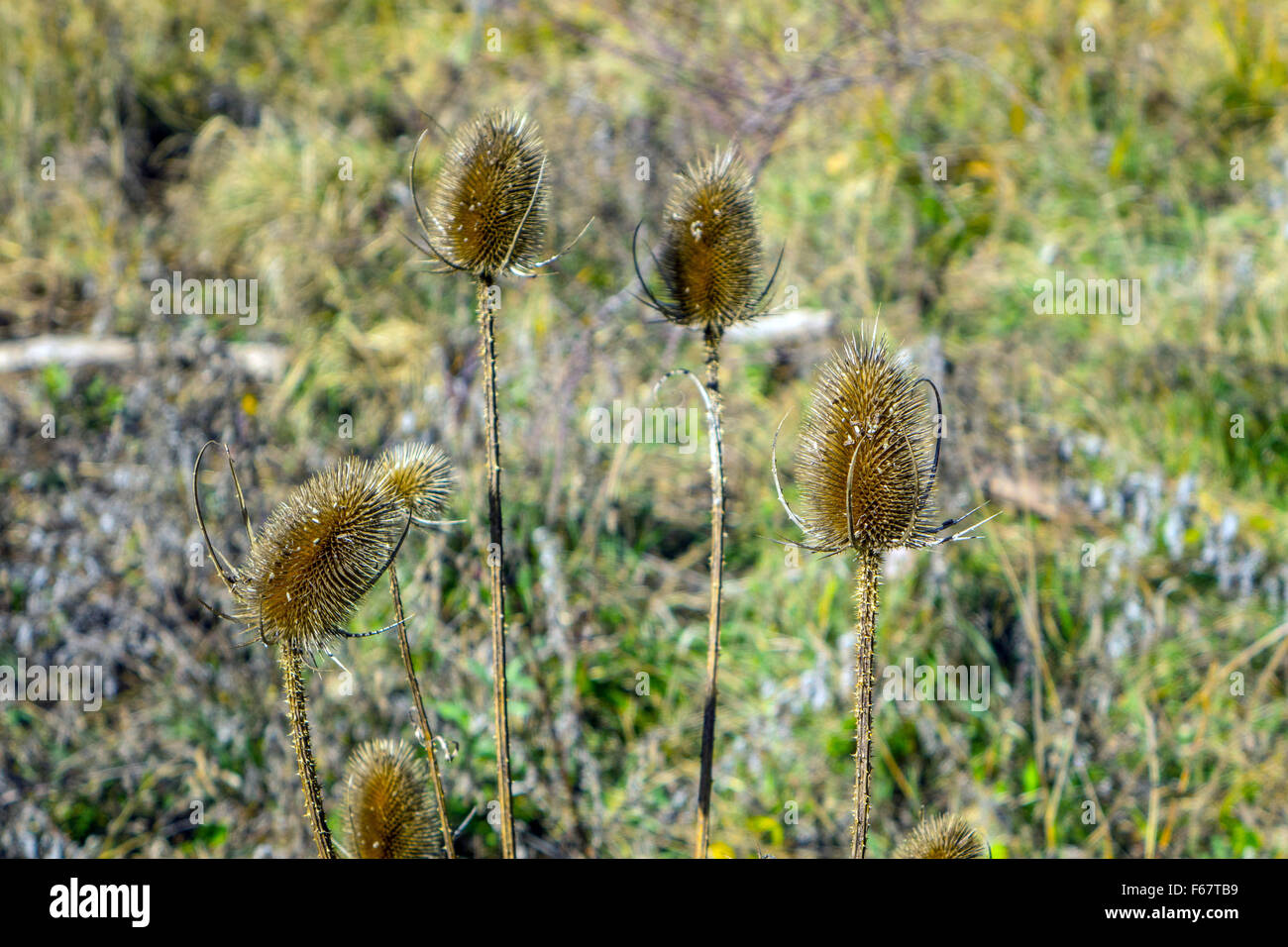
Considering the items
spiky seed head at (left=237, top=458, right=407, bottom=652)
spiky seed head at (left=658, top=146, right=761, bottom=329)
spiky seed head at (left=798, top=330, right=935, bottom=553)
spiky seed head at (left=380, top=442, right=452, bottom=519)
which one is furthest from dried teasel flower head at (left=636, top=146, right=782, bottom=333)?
spiky seed head at (left=237, top=458, right=407, bottom=652)

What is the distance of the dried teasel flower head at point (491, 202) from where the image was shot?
1473mm

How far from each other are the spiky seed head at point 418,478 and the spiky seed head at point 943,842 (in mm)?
806

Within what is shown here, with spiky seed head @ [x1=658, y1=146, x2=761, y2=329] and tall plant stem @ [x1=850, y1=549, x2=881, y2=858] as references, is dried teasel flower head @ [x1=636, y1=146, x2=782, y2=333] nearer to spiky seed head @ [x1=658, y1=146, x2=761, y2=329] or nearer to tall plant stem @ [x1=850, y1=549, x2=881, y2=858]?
spiky seed head @ [x1=658, y1=146, x2=761, y2=329]

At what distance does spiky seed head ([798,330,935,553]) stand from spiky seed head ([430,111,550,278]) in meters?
0.49

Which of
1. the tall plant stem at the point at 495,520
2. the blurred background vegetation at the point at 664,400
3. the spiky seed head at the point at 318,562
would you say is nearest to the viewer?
the spiky seed head at the point at 318,562

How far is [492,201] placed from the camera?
1.47 metres

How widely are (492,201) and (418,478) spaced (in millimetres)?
409

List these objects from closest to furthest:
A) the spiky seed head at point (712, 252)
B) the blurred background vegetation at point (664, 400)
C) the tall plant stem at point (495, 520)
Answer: the tall plant stem at point (495, 520)
the spiky seed head at point (712, 252)
the blurred background vegetation at point (664, 400)

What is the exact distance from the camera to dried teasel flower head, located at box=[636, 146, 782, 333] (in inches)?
60.3

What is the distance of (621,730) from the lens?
3082 mm

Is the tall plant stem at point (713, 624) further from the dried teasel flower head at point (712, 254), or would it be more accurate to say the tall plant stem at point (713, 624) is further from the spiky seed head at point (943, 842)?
the spiky seed head at point (943, 842)

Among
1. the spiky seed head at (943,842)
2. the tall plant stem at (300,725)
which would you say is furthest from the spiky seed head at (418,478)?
the spiky seed head at (943,842)

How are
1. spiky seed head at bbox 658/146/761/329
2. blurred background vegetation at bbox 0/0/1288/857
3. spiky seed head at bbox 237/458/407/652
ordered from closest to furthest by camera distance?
1. spiky seed head at bbox 237/458/407/652
2. spiky seed head at bbox 658/146/761/329
3. blurred background vegetation at bbox 0/0/1288/857

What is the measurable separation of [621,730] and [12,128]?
4.70 meters
